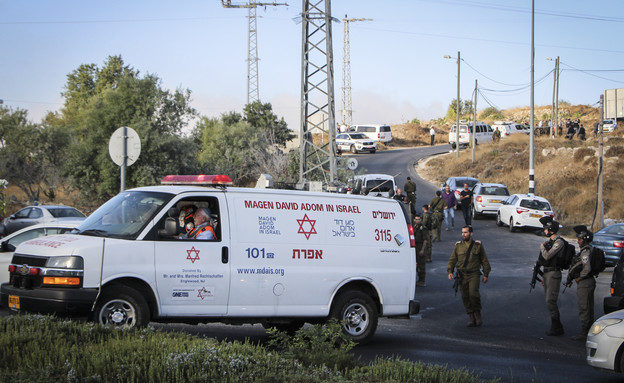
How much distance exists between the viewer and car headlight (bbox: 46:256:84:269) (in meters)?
8.00

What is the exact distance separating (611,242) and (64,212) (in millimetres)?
16797

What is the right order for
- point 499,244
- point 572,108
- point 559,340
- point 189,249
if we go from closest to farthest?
point 189,249 < point 559,340 < point 499,244 < point 572,108

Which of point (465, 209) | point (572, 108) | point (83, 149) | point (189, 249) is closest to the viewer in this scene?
point (189, 249)

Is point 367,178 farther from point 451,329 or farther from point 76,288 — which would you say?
point 76,288

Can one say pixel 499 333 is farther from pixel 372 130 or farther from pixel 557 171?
pixel 372 130

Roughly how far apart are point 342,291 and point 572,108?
94.6 m

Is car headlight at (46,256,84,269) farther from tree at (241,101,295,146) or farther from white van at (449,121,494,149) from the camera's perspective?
white van at (449,121,494,149)

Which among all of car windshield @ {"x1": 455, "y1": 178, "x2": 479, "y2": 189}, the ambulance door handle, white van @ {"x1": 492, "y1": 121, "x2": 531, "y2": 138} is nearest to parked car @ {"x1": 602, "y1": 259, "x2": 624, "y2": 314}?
the ambulance door handle

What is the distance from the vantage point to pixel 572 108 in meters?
96.4

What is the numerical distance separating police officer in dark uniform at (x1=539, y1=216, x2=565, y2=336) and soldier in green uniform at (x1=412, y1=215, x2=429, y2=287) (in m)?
4.77

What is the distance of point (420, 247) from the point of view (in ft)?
56.2

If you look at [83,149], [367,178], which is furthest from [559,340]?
[83,149]

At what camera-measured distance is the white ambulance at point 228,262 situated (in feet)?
26.7

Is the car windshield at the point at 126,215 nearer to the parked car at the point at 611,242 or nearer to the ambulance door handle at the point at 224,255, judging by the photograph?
the ambulance door handle at the point at 224,255
